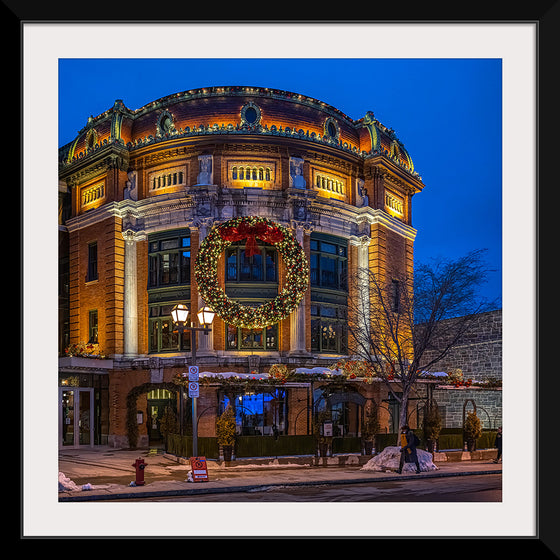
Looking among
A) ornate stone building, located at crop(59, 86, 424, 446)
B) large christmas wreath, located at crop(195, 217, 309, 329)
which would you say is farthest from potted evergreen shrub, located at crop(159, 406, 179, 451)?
large christmas wreath, located at crop(195, 217, 309, 329)

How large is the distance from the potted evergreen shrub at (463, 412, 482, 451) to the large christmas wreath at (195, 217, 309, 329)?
9.51 m

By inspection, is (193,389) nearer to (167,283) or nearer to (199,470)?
(199,470)

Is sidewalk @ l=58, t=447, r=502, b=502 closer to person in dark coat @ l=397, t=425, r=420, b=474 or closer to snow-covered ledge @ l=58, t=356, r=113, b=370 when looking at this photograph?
person in dark coat @ l=397, t=425, r=420, b=474

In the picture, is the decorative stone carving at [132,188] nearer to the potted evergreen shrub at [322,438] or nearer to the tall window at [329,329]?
the tall window at [329,329]

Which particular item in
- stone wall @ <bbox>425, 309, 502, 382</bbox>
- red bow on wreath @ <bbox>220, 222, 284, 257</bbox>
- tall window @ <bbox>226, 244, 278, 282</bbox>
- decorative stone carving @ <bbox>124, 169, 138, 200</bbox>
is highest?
decorative stone carving @ <bbox>124, 169, 138, 200</bbox>

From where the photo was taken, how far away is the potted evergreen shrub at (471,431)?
2856cm

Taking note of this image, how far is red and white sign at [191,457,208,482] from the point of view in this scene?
19709 mm

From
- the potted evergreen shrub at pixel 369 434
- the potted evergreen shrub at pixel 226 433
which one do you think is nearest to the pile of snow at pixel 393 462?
the potted evergreen shrub at pixel 369 434

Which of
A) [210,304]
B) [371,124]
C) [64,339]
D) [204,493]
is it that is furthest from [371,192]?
[204,493]

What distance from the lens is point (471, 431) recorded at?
2864 cm

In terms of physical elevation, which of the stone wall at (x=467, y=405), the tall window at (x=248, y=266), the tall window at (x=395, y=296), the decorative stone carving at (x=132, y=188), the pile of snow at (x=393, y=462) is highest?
the decorative stone carving at (x=132, y=188)

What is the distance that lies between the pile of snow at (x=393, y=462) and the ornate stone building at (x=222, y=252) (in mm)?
8900

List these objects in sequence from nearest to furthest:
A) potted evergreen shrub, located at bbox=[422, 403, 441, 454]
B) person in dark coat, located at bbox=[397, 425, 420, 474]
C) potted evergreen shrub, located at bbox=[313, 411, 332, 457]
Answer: person in dark coat, located at bbox=[397, 425, 420, 474], potted evergreen shrub, located at bbox=[313, 411, 332, 457], potted evergreen shrub, located at bbox=[422, 403, 441, 454]

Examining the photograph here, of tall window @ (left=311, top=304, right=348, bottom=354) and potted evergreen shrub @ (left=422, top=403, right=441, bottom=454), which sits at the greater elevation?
tall window @ (left=311, top=304, right=348, bottom=354)
